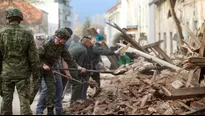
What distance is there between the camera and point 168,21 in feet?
111

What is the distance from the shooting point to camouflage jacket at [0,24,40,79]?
328 inches

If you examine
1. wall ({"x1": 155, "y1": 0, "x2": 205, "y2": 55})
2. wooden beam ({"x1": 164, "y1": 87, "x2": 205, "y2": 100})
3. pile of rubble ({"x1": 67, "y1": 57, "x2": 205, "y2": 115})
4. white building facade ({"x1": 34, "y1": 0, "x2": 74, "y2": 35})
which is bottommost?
pile of rubble ({"x1": 67, "y1": 57, "x2": 205, "y2": 115})

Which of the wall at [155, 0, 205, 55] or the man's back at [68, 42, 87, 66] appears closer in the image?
the man's back at [68, 42, 87, 66]

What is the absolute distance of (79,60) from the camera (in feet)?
40.1

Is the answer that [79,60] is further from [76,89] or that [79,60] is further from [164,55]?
[164,55]

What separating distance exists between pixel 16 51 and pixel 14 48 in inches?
2.4

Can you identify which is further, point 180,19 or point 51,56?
point 180,19

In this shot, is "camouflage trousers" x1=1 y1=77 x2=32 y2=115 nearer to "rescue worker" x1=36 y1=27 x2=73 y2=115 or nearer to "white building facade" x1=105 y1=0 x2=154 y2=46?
"rescue worker" x1=36 y1=27 x2=73 y2=115

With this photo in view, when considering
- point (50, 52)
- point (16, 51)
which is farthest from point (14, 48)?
point (50, 52)

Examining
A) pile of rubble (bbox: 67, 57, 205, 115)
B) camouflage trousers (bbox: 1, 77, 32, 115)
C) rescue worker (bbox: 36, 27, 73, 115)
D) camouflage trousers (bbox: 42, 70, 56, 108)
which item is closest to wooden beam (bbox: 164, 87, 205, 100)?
pile of rubble (bbox: 67, 57, 205, 115)

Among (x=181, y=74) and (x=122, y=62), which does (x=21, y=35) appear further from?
(x=122, y=62)

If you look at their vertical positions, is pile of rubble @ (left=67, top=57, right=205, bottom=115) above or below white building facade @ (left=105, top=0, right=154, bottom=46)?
below

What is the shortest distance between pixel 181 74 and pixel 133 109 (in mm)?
2356

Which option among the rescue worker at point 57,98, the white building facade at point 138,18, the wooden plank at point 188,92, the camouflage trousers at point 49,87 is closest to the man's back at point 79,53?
the rescue worker at point 57,98
